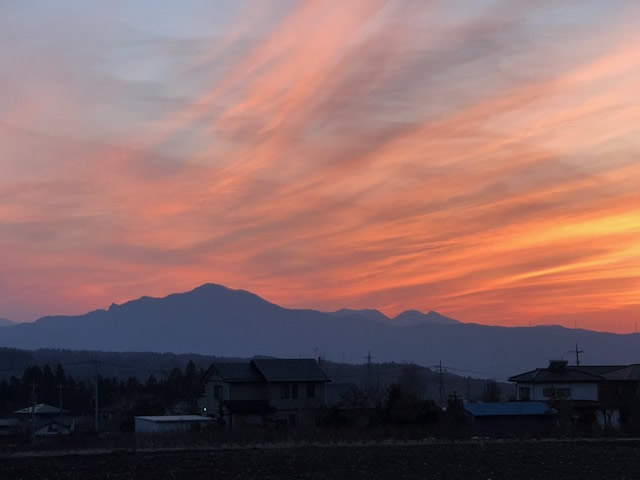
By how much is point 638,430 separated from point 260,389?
27169 mm

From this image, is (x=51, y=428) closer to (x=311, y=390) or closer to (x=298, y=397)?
(x=298, y=397)

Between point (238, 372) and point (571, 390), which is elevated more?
point (238, 372)

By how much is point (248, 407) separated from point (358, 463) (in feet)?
98.0

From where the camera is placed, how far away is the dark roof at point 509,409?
194ft

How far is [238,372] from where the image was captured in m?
65.4

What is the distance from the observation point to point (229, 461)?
1378 inches

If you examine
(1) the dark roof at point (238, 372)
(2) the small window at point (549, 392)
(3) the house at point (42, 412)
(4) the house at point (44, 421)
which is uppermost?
(1) the dark roof at point (238, 372)

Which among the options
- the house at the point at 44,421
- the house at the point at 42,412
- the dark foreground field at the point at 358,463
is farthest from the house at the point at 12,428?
the dark foreground field at the point at 358,463

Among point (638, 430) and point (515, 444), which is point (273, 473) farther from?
point (638, 430)

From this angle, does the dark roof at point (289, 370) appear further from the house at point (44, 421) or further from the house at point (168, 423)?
the house at point (44, 421)

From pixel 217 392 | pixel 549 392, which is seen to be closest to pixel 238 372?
pixel 217 392

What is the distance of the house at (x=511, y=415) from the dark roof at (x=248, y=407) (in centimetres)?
1465

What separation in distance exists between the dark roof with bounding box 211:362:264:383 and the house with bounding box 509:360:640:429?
74.5ft

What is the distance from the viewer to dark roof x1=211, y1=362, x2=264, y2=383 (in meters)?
64.3
